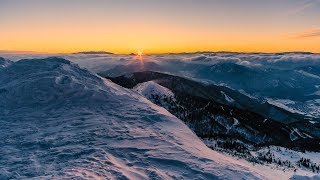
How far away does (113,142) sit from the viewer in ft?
278

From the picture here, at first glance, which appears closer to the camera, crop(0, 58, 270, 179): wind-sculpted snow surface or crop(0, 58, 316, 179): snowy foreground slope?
crop(0, 58, 270, 179): wind-sculpted snow surface

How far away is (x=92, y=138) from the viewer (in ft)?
287

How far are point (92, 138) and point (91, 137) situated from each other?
33.2 inches

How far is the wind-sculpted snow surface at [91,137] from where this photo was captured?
6888 centimetres

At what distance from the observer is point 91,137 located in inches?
3474

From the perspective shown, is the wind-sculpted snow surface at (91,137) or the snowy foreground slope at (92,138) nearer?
the wind-sculpted snow surface at (91,137)

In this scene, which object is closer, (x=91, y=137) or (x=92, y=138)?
(x=92, y=138)

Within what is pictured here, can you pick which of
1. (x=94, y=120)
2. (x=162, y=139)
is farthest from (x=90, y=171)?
(x=94, y=120)

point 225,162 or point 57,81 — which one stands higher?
point 57,81

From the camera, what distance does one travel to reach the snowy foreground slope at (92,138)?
227ft

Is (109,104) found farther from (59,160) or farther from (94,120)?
(59,160)

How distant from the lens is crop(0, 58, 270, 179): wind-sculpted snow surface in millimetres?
68875

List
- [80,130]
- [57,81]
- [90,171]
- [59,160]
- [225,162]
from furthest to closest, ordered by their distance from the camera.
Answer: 1. [57,81]
2. [80,130]
3. [225,162]
4. [59,160]
5. [90,171]

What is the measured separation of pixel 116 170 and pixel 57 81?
81.1 m
